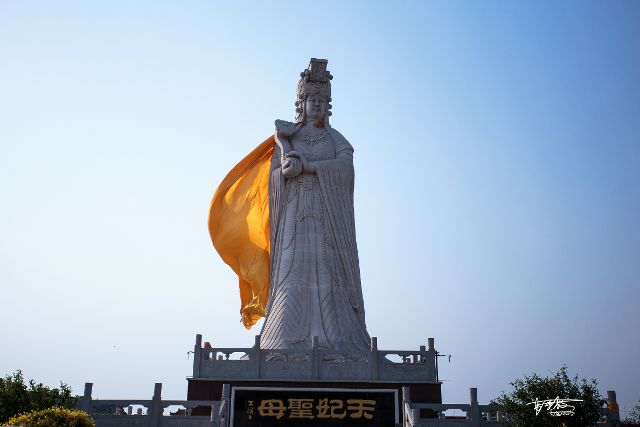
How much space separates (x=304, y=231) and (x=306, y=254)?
1.99 ft

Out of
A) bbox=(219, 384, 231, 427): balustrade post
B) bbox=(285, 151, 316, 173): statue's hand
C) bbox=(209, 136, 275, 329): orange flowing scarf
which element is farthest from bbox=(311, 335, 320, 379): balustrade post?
bbox=(285, 151, 316, 173): statue's hand

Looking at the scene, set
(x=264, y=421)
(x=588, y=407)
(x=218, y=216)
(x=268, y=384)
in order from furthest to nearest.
Answer: (x=218, y=216)
(x=268, y=384)
(x=264, y=421)
(x=588, y=407)

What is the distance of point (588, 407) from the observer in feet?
35.0

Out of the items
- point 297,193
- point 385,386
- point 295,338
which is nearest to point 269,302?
point 295,338

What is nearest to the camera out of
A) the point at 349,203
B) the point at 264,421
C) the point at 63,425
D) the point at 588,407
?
the point at 63,425

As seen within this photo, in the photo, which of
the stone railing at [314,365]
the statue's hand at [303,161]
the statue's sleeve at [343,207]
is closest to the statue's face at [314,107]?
the statue's sleeve at [343,207]

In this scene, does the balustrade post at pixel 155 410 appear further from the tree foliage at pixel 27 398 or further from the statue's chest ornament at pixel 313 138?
the statue's chest ornament at pixel 313 138

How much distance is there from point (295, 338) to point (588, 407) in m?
6.06

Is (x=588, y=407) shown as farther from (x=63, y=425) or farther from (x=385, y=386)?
(x=63, y=425)

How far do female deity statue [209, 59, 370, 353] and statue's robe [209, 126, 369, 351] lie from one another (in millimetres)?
22

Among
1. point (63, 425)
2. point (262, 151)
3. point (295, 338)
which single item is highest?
point (262, 151)

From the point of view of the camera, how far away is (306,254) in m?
16.1

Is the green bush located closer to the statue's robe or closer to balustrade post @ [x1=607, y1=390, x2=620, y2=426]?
the statue's robe

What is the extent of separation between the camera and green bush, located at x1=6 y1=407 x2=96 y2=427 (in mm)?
9672
